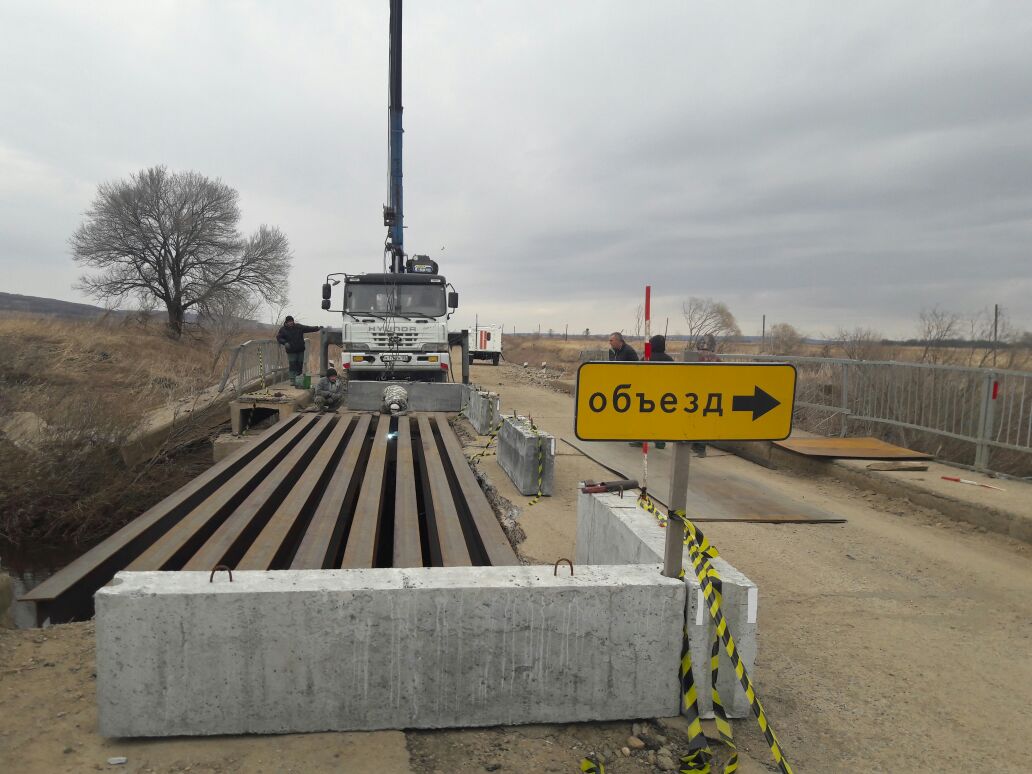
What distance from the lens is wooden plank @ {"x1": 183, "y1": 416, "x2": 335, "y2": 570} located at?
4.32 meters

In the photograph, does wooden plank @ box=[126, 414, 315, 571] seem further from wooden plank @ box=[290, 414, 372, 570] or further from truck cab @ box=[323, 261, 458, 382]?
truck cab @ box=[323, 261, 458, 382]

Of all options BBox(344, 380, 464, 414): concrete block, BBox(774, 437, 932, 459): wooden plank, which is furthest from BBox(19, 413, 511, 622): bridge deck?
BBox(774, 437, 932, 459): wooden plank

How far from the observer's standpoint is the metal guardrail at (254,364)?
12.3 m

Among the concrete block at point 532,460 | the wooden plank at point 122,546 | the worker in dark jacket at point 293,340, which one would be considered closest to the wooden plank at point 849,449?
the concrete block at point 532,460

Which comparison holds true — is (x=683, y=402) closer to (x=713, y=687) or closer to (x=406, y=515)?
(x=713, y=687)

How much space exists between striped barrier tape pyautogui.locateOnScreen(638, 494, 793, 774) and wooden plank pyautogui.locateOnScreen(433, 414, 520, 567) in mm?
1618

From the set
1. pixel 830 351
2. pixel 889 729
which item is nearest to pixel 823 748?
pixel 889 729

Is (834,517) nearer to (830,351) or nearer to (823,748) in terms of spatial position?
(823,748)

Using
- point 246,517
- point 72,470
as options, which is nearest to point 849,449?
point 246,517

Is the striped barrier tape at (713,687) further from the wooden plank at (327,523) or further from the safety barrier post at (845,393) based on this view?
the safety barrier post at (845,393)

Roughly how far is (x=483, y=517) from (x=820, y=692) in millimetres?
2886

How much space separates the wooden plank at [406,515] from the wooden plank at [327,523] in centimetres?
47

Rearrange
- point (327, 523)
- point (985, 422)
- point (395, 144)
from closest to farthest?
point (327, 523) < point (985, 422) < point (395, 144)

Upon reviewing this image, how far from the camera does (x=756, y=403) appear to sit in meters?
2.70
